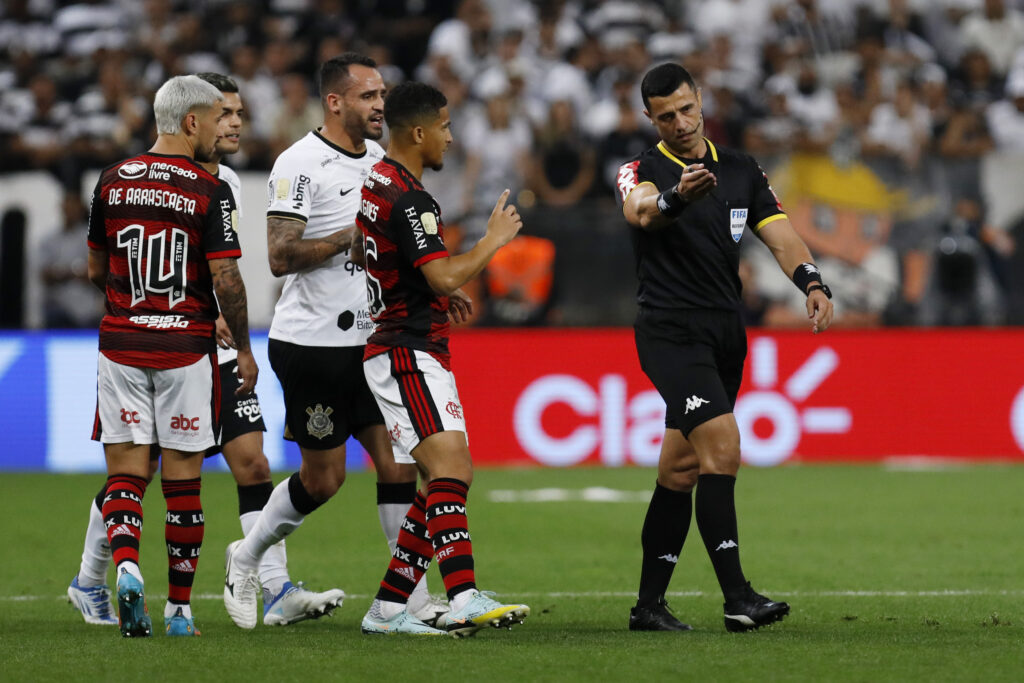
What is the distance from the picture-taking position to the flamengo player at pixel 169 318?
6.60 meters

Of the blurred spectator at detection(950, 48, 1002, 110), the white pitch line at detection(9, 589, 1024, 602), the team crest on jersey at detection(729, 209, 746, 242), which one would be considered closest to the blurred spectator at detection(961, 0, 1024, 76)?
the blurred spectator at detection(950, 48, 1002, 110)

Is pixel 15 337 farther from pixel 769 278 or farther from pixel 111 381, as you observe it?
pixel 111 381

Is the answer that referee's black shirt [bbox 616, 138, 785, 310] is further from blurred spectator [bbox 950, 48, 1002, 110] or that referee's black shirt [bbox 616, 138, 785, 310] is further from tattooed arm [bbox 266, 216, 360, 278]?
blurred spectator [bbox 950, 48, 1002, 110]

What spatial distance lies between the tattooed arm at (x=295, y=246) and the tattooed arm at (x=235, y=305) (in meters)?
0.66

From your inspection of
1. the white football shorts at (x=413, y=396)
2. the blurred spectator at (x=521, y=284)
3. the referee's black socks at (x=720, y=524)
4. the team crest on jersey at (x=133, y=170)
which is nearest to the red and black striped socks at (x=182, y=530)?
the white football shorts at (x=413, y=396)

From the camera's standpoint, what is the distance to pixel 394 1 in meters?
19.1

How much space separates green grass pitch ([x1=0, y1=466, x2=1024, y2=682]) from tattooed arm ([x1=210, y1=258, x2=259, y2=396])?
1166 millimetres

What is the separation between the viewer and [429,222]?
6.37 metres

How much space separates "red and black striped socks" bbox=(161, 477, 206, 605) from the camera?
22.0 ft

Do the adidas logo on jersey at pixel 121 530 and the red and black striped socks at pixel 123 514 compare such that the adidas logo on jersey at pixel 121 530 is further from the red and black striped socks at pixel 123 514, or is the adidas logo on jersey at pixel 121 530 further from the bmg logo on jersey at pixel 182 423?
the bmg logo on jersey at pixel 182 423

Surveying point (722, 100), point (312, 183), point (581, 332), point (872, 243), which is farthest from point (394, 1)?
point (312, 183)

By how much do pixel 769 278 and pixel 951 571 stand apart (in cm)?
640

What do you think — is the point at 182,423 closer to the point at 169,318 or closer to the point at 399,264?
the point at 169,318

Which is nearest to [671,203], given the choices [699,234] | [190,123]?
[699,234]
